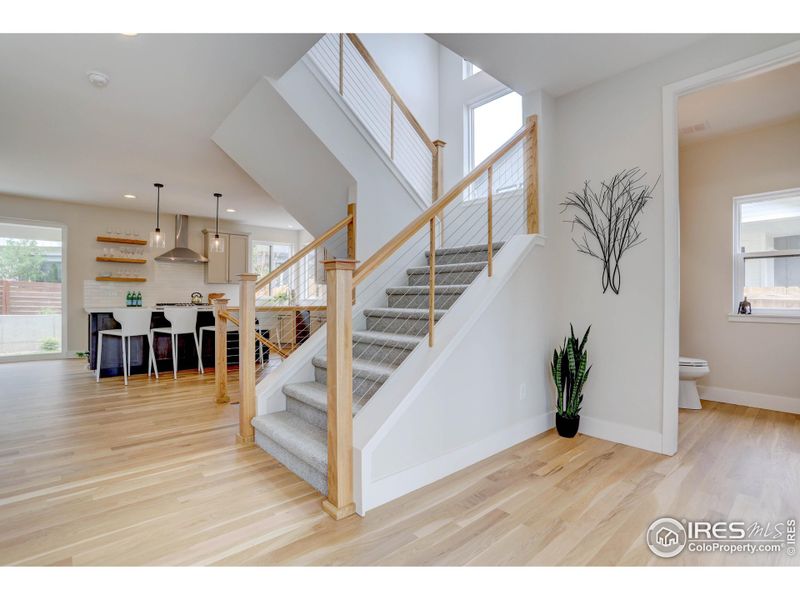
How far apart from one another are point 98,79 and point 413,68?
13.2 ft

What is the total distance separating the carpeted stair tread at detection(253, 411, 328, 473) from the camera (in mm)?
2197

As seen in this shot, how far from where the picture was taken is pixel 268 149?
387 cm

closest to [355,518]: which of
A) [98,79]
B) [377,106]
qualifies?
[98,79]

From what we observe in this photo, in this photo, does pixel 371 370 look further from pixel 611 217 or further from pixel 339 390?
pixel 611 217

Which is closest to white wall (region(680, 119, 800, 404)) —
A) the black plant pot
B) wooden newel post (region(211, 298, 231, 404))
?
the black plant pot

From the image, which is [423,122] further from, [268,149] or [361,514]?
[361,514]

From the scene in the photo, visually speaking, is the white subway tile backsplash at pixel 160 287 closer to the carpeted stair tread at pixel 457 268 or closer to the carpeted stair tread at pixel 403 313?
the carpeted stair tread at pixel 403 313

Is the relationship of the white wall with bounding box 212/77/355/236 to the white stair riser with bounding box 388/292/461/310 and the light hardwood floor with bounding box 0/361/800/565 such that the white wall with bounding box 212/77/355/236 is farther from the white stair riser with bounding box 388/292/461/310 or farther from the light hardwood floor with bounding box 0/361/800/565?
the light hardwood floor with bounding box 0/361/800/565

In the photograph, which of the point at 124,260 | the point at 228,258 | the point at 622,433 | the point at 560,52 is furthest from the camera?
the point at 228,258

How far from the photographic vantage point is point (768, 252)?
3906 millimetres

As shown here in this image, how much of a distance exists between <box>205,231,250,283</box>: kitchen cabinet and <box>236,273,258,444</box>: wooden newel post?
223 inches
